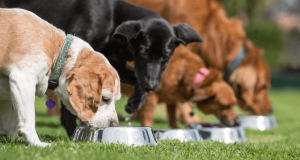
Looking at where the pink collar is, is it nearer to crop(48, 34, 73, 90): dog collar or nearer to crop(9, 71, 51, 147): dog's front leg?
crop(48, 34, 73, 90): dog collar

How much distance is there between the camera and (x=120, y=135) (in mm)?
2553

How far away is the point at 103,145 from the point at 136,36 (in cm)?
140

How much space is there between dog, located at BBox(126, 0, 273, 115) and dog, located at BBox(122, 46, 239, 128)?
1199 mm

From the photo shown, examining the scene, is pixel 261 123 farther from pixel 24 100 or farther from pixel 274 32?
pixel 274 32

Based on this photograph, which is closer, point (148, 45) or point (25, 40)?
point (25, 40)

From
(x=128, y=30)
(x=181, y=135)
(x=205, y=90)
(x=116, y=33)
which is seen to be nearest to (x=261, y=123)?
(x=205, y=90)

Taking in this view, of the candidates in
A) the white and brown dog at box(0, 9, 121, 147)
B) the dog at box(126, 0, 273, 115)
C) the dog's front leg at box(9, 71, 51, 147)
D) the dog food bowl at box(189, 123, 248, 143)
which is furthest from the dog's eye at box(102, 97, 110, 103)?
the dog at box(126, 0, 273, 115)

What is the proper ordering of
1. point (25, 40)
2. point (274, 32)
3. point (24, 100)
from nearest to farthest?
point (24, 100) < point (25, 40) < point (274, 32)

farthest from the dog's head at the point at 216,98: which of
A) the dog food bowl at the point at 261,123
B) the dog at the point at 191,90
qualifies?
the dog food bowl at the point at 261,123

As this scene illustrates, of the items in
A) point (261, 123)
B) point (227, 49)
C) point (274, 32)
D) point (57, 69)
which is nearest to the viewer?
point (57, 69)

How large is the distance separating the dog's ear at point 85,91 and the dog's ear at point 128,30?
95cm

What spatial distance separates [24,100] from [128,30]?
1464 millimetres

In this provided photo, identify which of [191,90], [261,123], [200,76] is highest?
[200,76]

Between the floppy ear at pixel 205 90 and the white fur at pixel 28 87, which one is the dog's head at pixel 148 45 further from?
the floppy ear at pixel 205 90
